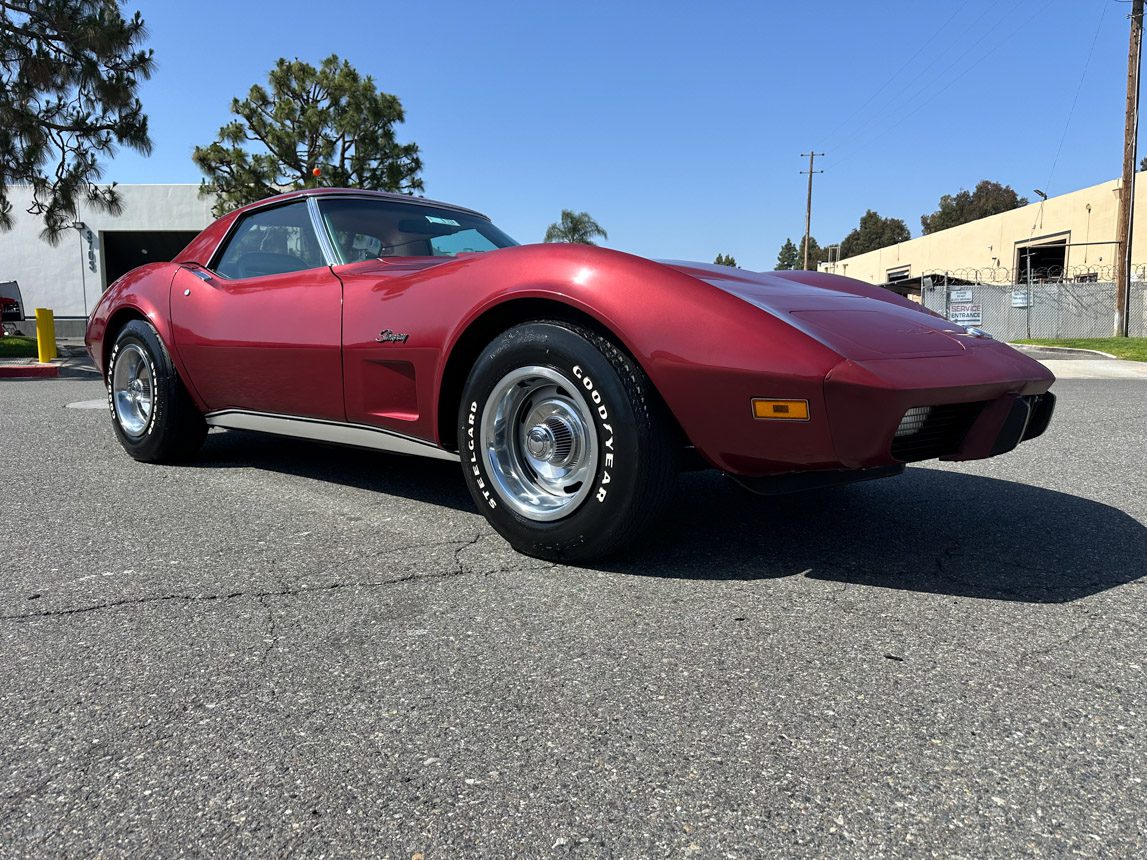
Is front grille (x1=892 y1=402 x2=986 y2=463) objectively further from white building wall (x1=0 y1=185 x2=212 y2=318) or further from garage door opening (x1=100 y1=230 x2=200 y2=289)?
garage door opening (x1=100 y1=230 x2=200 y2=289)

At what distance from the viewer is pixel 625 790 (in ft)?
4.63

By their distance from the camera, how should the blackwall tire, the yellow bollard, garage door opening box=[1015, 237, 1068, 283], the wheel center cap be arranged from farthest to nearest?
garage door opening box=[1015, 237, 1068, 283]
the yellow bollard
the blackwall tire
the wheel center cap

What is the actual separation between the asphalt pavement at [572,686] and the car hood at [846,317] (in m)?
0.68

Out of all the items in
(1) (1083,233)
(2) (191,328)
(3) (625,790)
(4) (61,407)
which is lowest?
(3) (625,790)

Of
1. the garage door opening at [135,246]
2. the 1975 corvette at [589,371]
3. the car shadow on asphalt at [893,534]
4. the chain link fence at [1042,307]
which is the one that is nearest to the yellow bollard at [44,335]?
the car shadow on asphalt at [893,534]

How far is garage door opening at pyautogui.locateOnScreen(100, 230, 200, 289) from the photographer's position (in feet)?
105

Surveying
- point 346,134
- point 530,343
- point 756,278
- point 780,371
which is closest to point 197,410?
point 530,343

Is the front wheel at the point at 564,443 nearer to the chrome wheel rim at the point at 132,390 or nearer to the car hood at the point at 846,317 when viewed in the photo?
the car hood at the point at 846,317

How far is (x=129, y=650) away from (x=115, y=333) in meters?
3.19

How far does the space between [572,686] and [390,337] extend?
1.61m

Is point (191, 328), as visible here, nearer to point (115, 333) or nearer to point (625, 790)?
point (115, 333)

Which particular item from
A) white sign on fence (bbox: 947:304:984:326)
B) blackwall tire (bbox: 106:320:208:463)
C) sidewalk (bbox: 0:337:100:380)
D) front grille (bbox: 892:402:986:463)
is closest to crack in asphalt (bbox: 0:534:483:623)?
front grille (bbox: 892:402:986:463)

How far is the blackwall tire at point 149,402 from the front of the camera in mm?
4145

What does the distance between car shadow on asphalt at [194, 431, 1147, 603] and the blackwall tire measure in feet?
1.70
